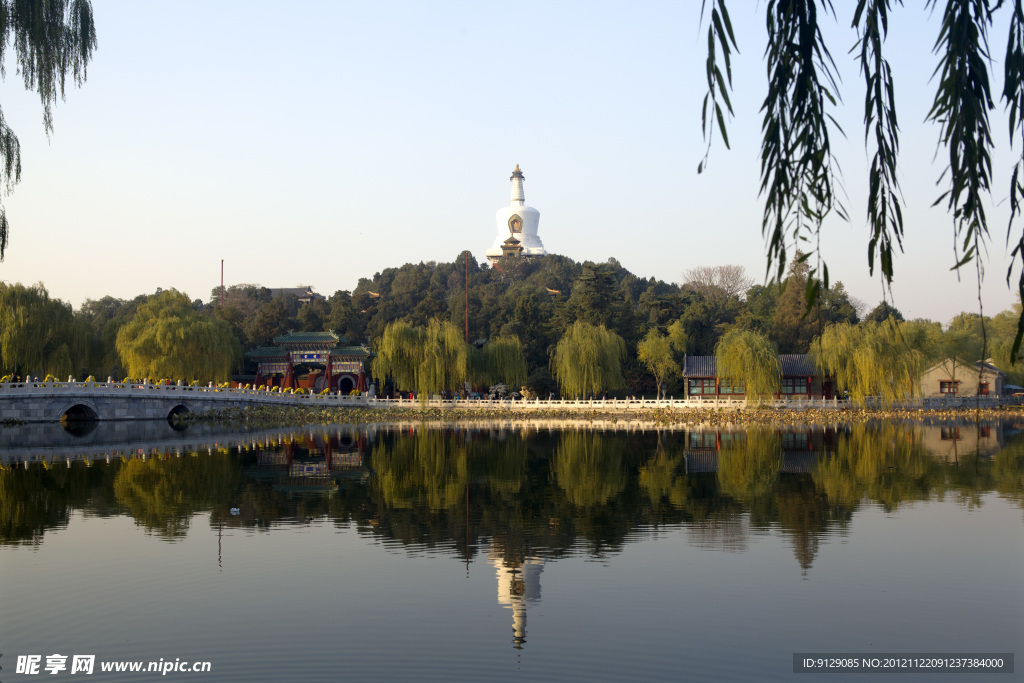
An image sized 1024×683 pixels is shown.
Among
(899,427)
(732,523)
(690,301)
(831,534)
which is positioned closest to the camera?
(831,534)

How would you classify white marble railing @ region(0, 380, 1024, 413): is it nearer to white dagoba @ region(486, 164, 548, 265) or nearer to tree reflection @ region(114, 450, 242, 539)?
tree reflection @ region(114, 450, 242, 539)

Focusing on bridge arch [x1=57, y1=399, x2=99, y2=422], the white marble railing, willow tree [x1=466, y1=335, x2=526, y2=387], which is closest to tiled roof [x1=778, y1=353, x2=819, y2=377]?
the white marble railing

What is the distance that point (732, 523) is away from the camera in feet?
42.6

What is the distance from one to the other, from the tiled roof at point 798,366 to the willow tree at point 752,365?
358cm

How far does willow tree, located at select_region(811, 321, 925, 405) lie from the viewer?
3784 cm

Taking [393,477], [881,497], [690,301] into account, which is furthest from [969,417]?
[393,477]

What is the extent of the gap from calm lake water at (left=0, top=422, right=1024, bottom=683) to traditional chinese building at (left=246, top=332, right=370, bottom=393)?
29591 mm

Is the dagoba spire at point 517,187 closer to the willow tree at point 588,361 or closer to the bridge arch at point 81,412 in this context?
the willow tree at point 588,361

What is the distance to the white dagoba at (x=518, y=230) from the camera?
97.4m

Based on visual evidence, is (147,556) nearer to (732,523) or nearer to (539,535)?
(539,535)

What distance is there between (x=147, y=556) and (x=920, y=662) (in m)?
8.81

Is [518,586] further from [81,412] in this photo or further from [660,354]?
[660,354]

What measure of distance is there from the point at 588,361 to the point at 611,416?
12.6 ft

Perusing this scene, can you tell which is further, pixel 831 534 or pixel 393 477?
pixel 393 477
